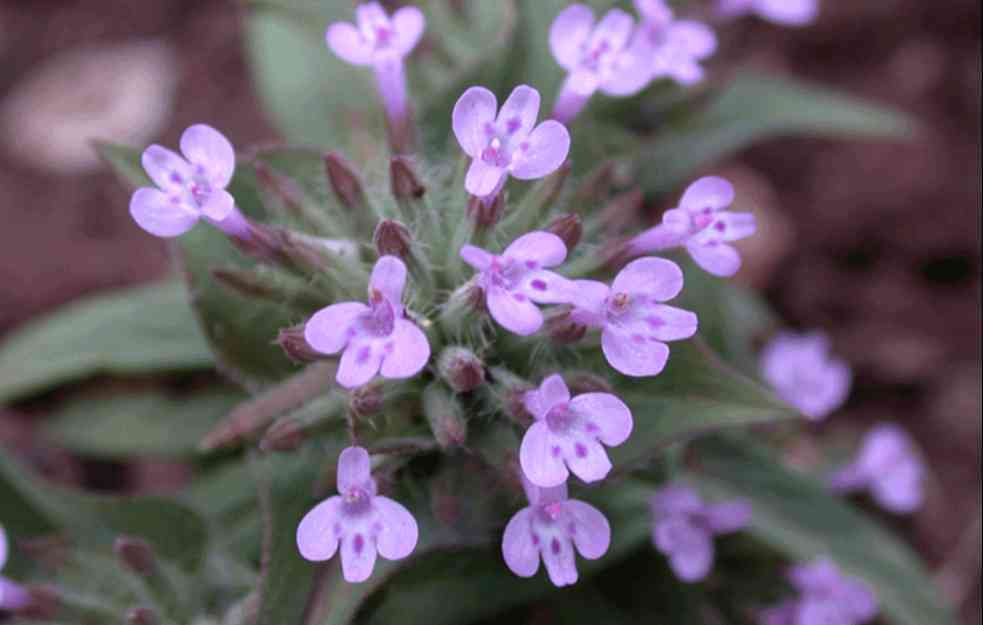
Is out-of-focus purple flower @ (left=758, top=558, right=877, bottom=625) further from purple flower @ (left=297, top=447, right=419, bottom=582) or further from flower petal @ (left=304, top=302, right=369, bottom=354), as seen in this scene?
flower petal @ (left=304, top=302, right=369, bottom=354)

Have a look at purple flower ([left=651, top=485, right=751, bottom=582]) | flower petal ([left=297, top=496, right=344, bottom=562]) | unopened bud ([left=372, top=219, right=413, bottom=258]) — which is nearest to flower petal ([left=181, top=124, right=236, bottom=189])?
unopened bud ([left=372, top=219, right=413, bottom=258])

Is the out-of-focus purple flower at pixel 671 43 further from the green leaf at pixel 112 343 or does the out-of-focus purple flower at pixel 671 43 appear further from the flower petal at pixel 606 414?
the green leaf at pixel 112 343

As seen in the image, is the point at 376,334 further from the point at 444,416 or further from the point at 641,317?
the point at 641,317

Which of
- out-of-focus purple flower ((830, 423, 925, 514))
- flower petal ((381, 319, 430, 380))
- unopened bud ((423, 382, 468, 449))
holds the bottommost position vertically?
out-of-focus purple flower ((830, 423, 925, 514))

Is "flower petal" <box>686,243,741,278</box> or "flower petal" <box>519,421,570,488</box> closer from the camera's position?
"flower petal" <box>519,421,570,488</box>

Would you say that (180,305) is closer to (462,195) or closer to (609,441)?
(462,195)

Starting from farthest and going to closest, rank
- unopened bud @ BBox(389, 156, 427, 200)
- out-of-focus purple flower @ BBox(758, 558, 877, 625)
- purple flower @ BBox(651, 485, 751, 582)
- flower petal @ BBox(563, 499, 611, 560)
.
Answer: out-of-focus purple flower @ BBox(758, 558, 877, 625) < purple flower @ BBox(651, 485, 751, 582) < unopened bud @ BBox(389, 156, 427, 200) < flower petal @ BBox(563, 499, 611, 560)

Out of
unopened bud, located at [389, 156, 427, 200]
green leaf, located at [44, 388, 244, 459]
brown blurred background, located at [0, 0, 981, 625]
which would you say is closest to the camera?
unopened bud, located at [389, 156, 427, 200]

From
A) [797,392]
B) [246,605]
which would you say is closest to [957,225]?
[797,392]
